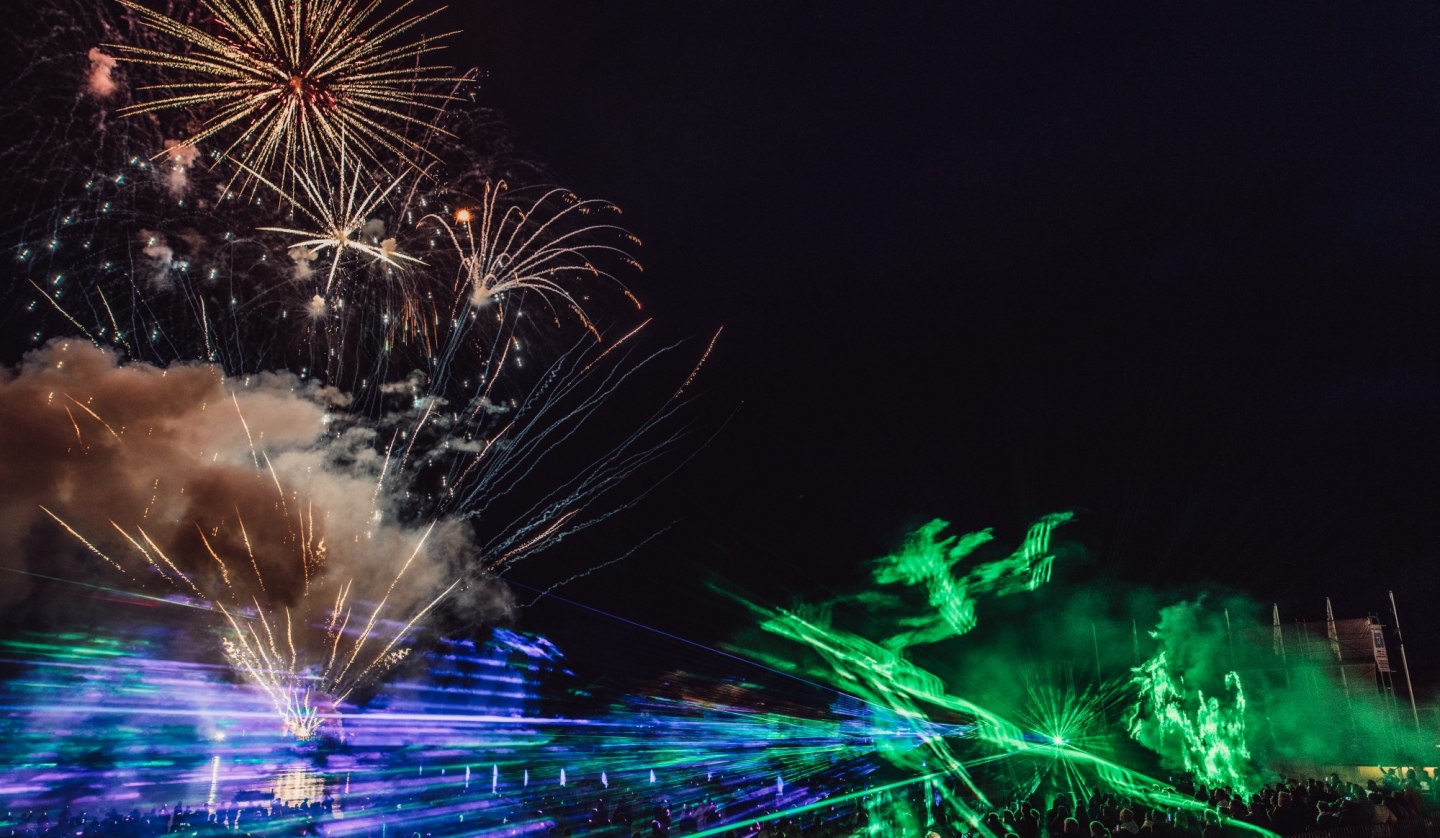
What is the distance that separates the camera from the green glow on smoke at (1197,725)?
2727 cm

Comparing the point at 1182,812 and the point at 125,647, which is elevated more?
the point at 125,647

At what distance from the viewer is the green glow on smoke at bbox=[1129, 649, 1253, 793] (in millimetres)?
27266

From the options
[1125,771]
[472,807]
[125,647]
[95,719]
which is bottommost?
[1125,771]

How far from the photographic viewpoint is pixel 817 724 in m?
33.9

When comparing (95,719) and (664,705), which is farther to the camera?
(664,705)

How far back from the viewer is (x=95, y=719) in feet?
75.8

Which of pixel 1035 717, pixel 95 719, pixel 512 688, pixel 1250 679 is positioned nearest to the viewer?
pixel 95 719

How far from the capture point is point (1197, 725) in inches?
1106

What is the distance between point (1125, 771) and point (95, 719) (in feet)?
106

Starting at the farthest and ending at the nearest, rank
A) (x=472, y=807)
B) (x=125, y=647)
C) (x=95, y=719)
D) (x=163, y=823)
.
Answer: (x=125, y=647), (x=95, y=719), (x=472, y=807), (x=163, y=823)

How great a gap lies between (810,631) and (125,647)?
23.1 meters

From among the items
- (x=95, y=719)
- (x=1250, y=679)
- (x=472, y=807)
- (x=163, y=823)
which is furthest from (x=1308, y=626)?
(x=95, y=719)

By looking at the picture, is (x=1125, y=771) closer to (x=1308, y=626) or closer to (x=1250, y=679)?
(x=1250, y=679)

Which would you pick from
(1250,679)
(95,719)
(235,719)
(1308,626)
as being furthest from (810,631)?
(95,719)
